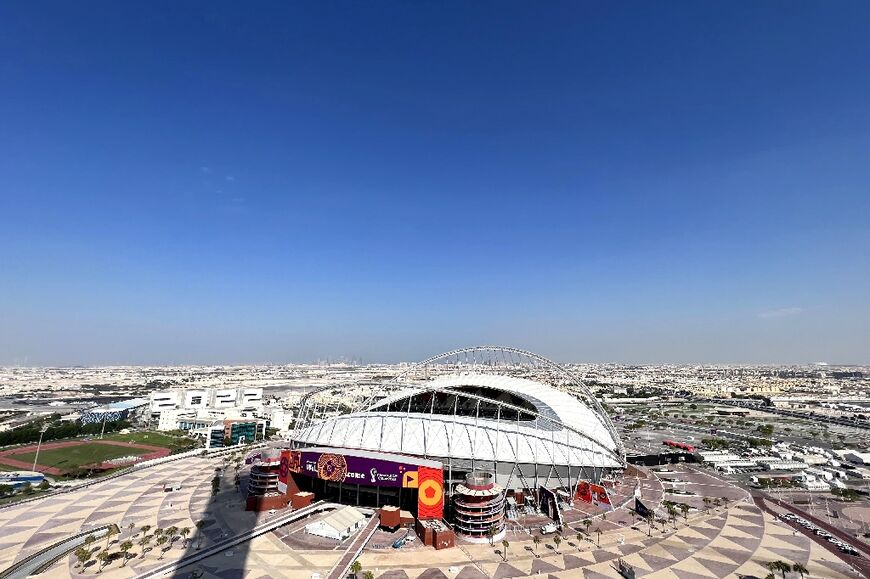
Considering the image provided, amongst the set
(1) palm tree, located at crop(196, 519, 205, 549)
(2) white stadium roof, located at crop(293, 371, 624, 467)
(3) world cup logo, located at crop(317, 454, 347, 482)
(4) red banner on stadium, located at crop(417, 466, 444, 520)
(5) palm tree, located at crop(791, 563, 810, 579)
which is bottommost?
(5) palm tree, located at crop(791, 563, 810, 579)

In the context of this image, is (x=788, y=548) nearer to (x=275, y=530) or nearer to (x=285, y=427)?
(x=275, y=530)

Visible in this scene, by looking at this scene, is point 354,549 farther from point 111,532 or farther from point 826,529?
point 826,529

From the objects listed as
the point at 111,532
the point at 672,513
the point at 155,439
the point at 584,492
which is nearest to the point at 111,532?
the point at 111,532

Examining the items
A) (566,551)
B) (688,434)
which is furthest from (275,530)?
(688,434)

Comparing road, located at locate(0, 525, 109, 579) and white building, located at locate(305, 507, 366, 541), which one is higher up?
white building, located at locate(305, 507, 366, 541)

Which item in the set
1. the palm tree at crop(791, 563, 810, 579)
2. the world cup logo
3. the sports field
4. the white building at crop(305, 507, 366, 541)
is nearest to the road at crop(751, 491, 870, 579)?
the palm tree at crop(791, 563, 810, 579)

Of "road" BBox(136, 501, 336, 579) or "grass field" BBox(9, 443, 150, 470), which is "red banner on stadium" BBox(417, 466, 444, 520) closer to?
"road" BBox(136, 501, 336, 579)
